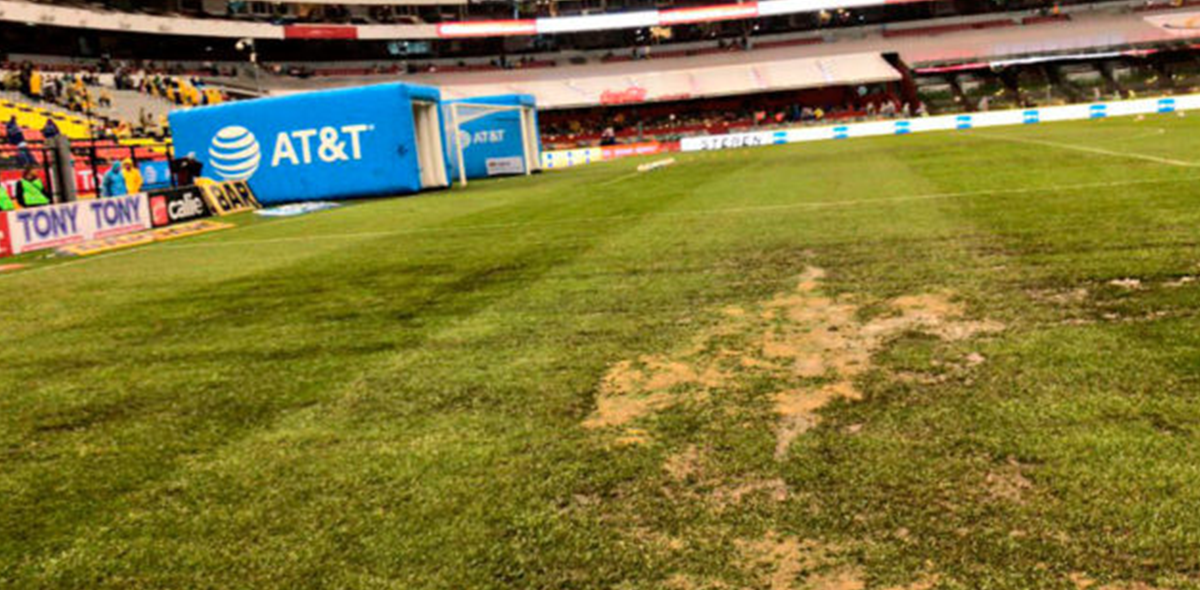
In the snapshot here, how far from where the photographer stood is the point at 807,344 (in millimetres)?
4730

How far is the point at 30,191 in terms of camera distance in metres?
16.9

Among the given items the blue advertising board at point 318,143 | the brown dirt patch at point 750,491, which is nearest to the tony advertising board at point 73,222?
the blue advertising board at point 318,143

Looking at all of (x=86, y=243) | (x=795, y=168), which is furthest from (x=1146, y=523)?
(x=795, y=168)

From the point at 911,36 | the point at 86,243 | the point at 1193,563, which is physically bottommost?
the point at 1193,563

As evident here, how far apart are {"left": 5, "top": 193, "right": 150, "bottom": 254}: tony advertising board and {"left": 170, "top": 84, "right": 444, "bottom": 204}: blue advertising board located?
18.7 ft

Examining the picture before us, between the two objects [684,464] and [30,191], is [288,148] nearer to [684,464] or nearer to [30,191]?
[30,191]

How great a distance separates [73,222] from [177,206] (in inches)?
152

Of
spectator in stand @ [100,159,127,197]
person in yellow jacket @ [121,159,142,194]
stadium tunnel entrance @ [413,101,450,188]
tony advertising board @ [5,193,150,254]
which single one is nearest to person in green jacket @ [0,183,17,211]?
tony advertising board @ [5,193,150,254]

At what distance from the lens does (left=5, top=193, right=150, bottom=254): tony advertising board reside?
14.5 m

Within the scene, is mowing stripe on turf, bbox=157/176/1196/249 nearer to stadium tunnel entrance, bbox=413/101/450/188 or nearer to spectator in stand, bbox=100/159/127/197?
spectator in stand, bbox=100/159/127/197

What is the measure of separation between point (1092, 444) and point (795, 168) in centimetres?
1861

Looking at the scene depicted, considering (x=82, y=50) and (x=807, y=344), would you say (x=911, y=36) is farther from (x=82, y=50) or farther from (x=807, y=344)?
(x=807, y=344)

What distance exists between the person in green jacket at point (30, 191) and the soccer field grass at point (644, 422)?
1027 centimetres

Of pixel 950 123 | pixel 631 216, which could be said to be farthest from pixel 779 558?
pixel 950 123
